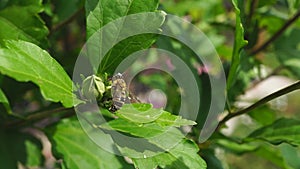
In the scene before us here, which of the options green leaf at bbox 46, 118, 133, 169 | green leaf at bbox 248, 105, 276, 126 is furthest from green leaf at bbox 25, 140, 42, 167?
green leaf at bbox 248, 105, 276, 126

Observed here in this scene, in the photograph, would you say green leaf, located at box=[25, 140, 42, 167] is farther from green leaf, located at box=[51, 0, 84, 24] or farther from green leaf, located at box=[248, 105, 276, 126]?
green leaf, located at box=[248, 105, 276, 126]

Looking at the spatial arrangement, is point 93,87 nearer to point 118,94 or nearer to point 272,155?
point 118,94

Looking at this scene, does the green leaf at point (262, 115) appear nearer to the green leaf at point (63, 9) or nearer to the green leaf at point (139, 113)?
the green leaf at point (63, 9)

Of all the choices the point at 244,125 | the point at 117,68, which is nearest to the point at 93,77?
the point at 117,68

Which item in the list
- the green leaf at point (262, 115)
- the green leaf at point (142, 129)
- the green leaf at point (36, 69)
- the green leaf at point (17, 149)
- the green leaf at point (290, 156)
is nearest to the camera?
the green leaf at point (36, 69)

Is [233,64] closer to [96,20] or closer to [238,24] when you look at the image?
[238,24]

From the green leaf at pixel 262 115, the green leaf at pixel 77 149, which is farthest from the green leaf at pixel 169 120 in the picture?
the green leaf at pixel 262 115
